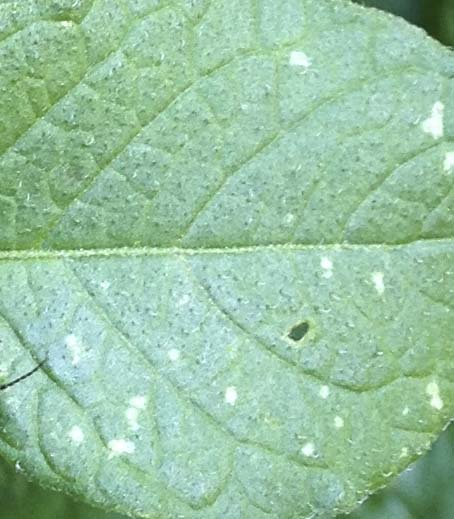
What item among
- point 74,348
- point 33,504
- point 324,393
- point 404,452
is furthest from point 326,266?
point 33,504

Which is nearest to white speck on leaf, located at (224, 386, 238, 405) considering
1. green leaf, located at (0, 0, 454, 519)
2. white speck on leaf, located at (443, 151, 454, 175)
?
green leaf, located at (0, 0, 454, 519)

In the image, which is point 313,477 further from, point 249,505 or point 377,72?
point 377,72

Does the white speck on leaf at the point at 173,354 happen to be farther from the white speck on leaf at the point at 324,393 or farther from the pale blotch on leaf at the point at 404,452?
the pale blotch on leaf at the point at 404,452

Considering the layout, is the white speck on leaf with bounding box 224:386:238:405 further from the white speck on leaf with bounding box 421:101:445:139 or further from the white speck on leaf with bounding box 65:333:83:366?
the white speck on leaf with bounding box 421:101:445:139

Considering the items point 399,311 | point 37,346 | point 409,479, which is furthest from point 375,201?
point 409,479

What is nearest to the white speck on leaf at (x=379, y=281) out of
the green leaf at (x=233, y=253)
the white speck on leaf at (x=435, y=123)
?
the green leaf at (x=233, y=253)

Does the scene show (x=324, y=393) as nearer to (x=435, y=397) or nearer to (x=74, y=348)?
(x=435, y=397)
